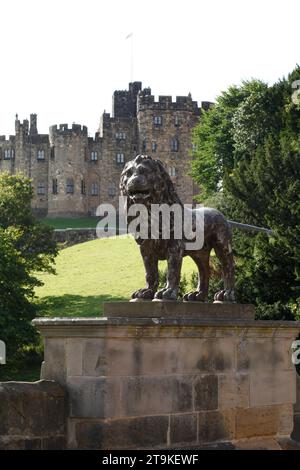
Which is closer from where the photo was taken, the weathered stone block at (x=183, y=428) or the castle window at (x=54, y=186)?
the weathered stone block at (x=183, y=428)

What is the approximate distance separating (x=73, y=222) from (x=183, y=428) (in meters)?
92.8

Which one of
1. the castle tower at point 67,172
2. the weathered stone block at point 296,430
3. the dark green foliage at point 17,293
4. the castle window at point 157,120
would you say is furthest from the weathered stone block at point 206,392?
the castle window at point 157,120

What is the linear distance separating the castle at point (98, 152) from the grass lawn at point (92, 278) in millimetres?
32240

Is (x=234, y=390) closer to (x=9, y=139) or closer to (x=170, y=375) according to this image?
(x=170, y=375)

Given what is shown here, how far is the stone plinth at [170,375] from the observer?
1059 cm

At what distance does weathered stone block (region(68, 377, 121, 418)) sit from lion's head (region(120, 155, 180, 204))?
230cm

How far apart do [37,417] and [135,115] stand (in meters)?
106

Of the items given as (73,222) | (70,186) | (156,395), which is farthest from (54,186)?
(156,395)

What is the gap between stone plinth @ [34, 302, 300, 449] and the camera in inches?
417

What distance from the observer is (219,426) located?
11.5 metres

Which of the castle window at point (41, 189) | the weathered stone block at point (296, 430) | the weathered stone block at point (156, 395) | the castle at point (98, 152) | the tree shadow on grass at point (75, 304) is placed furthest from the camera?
the castle window at point (41, 189)

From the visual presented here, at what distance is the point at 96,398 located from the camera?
10.5 m

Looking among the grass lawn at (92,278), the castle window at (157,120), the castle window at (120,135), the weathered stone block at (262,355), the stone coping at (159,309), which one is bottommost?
the grass lawn at (92,278)

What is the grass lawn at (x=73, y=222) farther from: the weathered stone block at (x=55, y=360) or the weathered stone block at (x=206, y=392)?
the weathered stone block at (x=55, y=360)
